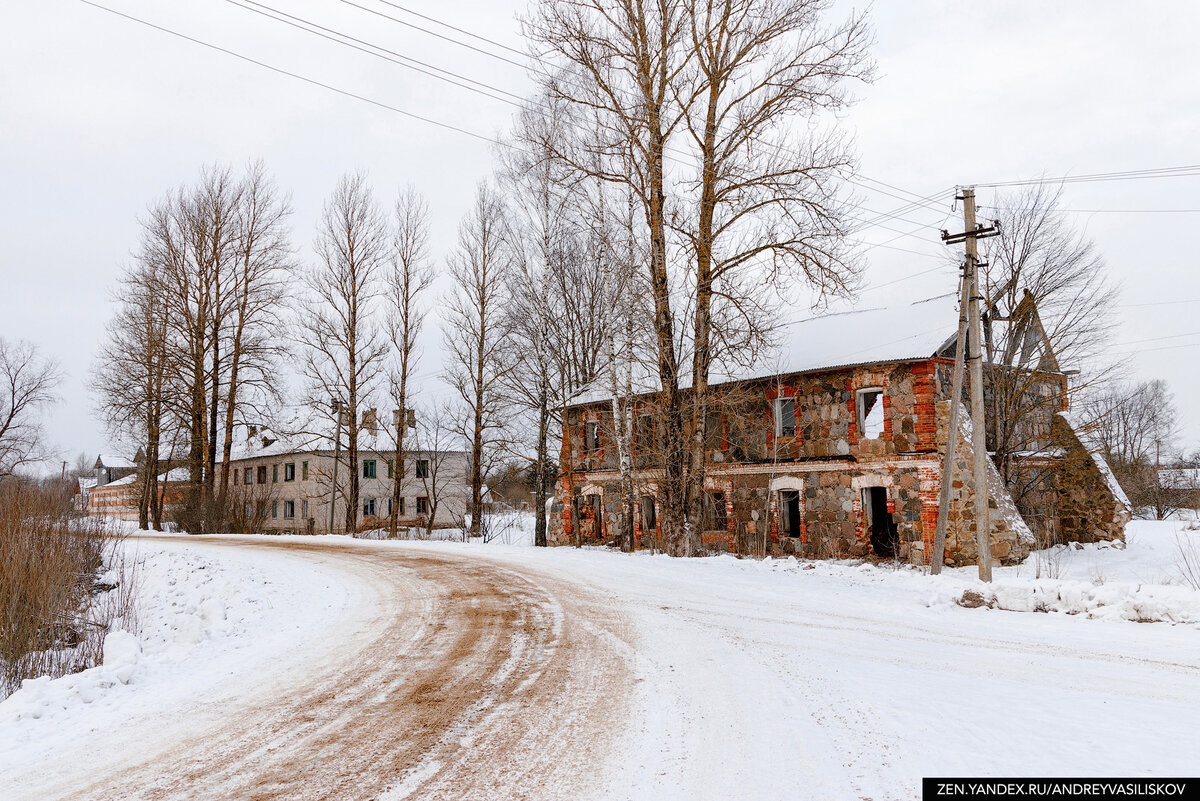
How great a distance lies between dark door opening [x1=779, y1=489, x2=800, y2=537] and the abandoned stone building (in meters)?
0.04

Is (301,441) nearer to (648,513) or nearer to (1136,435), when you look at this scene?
(648,513)

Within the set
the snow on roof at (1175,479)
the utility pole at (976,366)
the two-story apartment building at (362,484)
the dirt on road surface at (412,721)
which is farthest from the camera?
the two-story apartment building at (362,484)

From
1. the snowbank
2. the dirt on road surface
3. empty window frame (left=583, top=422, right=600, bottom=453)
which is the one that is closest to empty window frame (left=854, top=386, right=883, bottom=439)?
empty window frame (left=583, top=422, right=600, bottom=453)

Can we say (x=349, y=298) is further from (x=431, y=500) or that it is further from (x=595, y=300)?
(x=431, y=500)

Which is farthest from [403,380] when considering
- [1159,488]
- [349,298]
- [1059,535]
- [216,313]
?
[1159,488]

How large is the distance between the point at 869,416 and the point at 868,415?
7cm

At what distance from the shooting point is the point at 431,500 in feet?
165

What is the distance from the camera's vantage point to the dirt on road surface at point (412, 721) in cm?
424

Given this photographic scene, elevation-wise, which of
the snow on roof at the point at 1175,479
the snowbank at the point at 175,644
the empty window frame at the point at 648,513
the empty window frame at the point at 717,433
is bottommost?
the snowbank at the point at 175,644

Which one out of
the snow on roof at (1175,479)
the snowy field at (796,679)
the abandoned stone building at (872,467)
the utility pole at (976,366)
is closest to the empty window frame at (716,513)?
the abandoned stone building at (872,467)

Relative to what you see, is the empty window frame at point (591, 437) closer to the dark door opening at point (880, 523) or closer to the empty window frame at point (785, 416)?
the empty window frame at point (785, 416)

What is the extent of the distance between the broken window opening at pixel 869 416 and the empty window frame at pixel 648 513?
884 centimetres

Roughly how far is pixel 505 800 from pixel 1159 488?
159ft

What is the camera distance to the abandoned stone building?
66.7 ft
